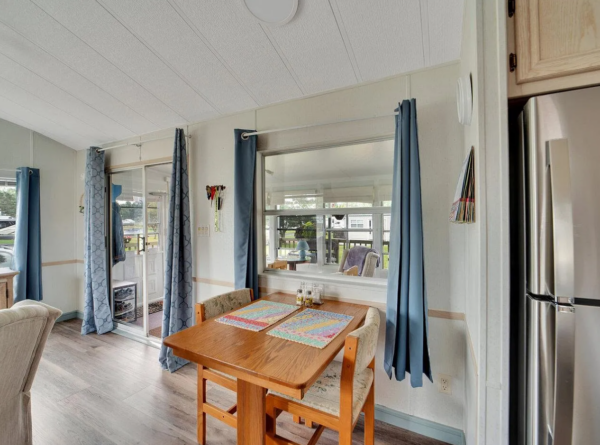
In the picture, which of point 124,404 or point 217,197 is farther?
point 217,197

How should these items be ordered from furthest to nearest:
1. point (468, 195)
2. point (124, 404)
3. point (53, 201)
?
point (53, 201) → point (124, 404) → point (468, 195)

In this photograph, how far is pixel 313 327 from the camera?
1.46 meters

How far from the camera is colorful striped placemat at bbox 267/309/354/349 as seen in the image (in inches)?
51.4

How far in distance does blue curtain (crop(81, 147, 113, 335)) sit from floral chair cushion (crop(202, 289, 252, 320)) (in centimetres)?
239

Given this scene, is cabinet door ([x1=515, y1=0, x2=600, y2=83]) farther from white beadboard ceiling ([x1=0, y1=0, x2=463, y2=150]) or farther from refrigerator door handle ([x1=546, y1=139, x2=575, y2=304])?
white beadboard ceiling ([x1=0, y1=0, x2=463, y2=150])

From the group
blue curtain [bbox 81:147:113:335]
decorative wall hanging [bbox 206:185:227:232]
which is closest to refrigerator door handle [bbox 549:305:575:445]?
decorative wall hanging [bbox 206:185:227:232]

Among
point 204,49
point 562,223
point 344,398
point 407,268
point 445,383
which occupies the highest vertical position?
point 204,49

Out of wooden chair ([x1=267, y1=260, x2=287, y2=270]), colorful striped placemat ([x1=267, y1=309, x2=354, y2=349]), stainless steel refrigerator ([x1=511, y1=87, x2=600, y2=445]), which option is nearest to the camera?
stainless steel refrigerator ([x1=511, y1=87, x2=600, y2=445])

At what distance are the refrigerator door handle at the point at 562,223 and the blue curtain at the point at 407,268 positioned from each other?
30.9 inches

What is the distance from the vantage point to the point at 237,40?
164 cm

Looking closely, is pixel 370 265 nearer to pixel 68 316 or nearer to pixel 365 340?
pixel 365 340

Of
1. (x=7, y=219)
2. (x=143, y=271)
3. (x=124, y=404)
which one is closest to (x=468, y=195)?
(x=124, y=404)

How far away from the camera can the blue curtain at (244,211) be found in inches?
88.1

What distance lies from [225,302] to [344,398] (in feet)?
3.27
